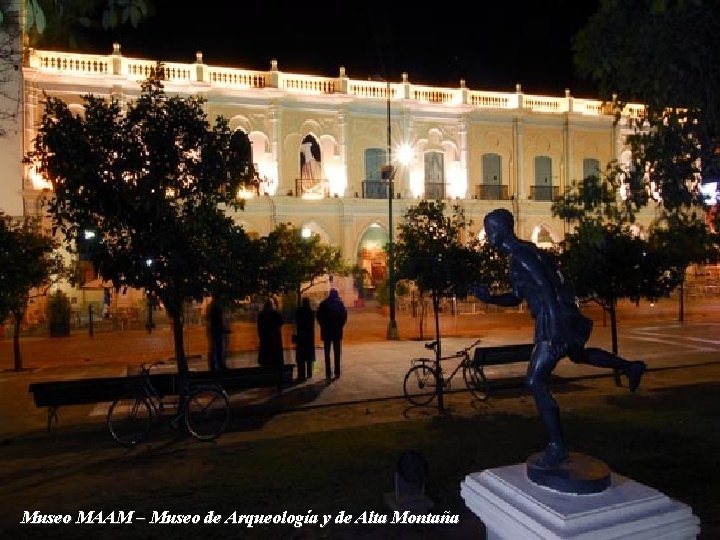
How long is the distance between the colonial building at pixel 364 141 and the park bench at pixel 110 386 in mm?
17984

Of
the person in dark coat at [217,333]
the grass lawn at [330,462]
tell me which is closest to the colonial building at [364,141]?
the person in dark coat at [217,333]

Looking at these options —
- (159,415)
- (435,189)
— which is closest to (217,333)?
(159,415)

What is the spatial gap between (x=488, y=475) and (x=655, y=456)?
4.00 metres

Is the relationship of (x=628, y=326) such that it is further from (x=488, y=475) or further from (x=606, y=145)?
(x=488, y=475)

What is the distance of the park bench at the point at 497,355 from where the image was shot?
10859 millimetres

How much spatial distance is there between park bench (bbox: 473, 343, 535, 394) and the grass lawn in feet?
3.23

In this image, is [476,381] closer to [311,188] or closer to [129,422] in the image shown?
[129,422]

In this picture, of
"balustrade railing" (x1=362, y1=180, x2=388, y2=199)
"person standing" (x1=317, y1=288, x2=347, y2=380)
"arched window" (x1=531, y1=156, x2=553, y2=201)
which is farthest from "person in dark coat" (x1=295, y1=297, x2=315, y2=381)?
"arched window" (x1=531, y1=156, x2=553, y2=201)

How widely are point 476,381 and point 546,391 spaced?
689 cm

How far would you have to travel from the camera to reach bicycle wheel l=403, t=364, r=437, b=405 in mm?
10312

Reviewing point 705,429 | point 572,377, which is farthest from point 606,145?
point 705,429

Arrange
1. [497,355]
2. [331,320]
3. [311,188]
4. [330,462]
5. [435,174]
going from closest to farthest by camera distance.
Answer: [330,462] < [497,355] < [331,320] < [311,188] < [435,174]

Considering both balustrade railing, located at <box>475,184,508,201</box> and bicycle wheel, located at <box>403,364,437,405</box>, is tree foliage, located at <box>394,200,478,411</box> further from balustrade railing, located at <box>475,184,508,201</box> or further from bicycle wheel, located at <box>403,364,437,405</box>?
balustrade railing, located at <box>475,184,508,201</box>

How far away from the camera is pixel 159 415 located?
8570 millimetres
